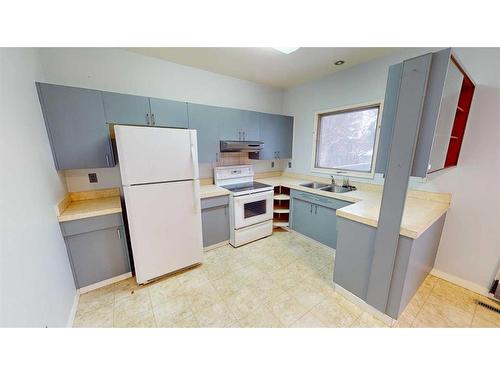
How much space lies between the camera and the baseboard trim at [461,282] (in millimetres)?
1764

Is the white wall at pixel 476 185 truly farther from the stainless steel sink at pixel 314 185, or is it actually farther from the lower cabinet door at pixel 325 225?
the stainless steel sink at pixel 314 185

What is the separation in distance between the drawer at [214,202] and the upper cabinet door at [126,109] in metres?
1.10

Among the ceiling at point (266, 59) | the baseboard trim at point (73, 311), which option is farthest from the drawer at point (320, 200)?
the baseboard trim at point (73, 311)

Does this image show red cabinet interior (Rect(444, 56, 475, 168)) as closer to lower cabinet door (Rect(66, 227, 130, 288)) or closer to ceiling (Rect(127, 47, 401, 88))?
ceiling (Rect(127, 47, 401, 88))

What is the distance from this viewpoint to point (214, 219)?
96.2 inches

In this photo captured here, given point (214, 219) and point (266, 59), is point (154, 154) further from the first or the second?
point (266, 59)

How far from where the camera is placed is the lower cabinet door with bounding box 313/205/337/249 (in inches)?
95.3

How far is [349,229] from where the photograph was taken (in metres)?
1.60

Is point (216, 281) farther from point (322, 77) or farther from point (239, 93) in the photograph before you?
point (322, 77)

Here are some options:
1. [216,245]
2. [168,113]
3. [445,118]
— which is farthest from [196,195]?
[445,118]

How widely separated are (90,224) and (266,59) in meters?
2.68

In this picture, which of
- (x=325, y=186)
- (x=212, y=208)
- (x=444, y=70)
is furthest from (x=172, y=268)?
(x=444, y=70)

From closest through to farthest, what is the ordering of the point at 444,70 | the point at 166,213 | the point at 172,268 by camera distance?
the point at 444,70 → the point at 166,213 → the point at 172,268

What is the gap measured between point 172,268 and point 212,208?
0.82m
